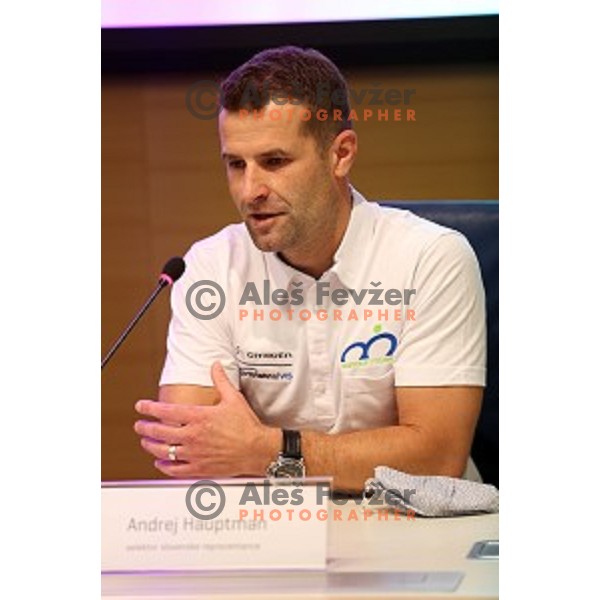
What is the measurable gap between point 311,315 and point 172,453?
1.00ft

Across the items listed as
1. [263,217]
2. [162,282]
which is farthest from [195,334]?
[263,217]

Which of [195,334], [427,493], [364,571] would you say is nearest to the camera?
[364,571]

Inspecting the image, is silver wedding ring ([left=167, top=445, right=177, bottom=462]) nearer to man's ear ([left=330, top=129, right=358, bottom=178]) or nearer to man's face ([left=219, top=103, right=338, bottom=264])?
man's face ([left=219, top=103, right=338, bottom=264])

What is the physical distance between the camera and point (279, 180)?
1.85m

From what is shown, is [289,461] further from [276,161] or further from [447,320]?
[276,161]

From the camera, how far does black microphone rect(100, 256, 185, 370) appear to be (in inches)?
75.3

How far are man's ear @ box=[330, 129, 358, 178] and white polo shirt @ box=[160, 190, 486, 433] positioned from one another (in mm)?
44

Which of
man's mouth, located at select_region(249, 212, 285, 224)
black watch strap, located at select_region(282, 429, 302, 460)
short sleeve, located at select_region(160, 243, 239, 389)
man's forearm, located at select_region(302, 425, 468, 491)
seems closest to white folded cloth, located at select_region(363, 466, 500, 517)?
man's forearm, located at select_region(302, 425, 468, 491)

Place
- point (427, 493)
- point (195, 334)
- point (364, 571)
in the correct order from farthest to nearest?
point (195, 334) < point (427, 493) < point (364, 571)

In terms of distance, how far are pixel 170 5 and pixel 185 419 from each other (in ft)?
2.18
